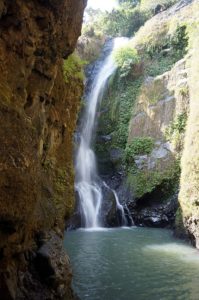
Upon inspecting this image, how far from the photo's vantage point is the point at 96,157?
985 inches

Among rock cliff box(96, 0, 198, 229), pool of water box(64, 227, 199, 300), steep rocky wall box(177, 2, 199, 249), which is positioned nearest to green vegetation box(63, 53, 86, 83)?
pool of water box(64, 227, 199, 300)

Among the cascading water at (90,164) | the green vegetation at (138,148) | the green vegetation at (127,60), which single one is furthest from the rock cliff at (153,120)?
the cascading water at (90,164)

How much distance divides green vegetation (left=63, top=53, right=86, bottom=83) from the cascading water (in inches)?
431

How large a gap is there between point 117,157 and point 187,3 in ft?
46.6

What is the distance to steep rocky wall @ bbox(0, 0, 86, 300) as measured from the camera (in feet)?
17.1

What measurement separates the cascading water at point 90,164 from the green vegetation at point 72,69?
11.0m

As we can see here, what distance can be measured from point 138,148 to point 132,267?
43.1 feet

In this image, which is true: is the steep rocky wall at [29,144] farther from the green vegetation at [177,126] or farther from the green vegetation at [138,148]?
the green vegetation at [138,148]

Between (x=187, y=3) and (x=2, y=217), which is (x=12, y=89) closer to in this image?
(x=2, y=217)

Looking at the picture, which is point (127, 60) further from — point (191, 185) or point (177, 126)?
point (191, 185)

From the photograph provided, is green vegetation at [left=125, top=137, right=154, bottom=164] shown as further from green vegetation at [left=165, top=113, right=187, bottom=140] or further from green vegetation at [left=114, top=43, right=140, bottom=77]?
green vegetation at [left=114, top=43, right=140, bottom=77]

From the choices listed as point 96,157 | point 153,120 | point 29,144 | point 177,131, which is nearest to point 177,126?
point 177,131

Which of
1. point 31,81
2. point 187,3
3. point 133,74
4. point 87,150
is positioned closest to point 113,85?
point 133,74

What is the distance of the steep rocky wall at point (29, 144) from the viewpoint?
5219 mm
